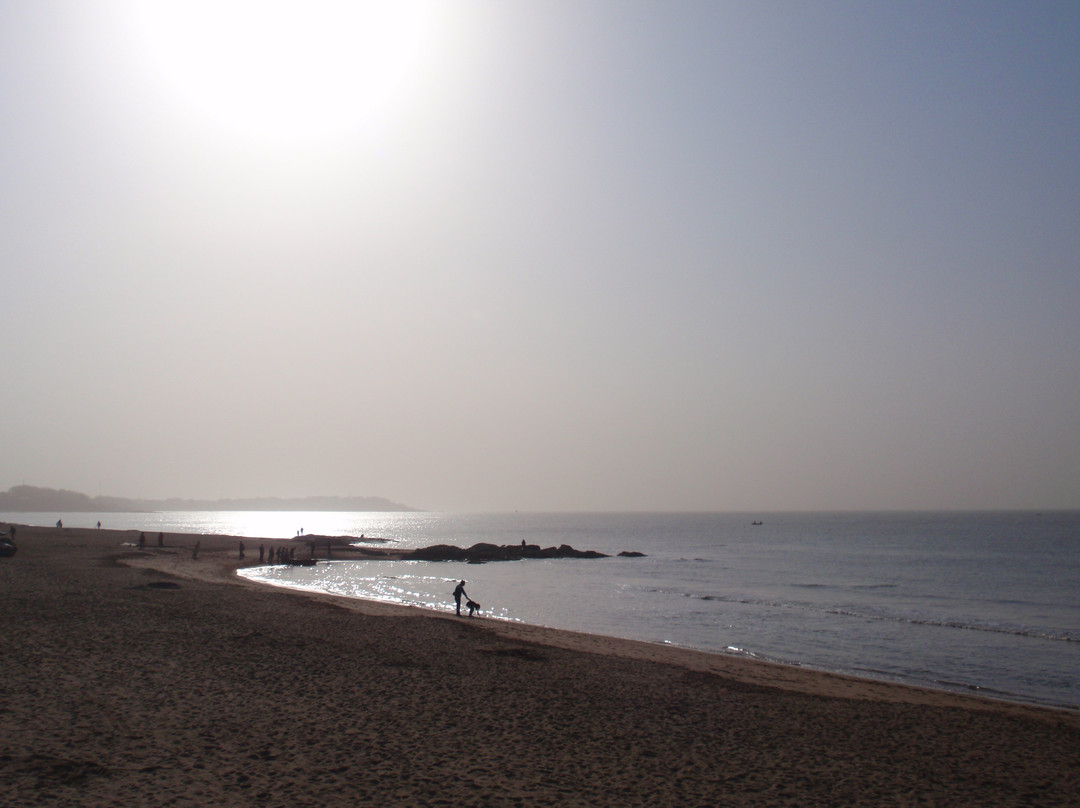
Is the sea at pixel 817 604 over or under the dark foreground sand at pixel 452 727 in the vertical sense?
under

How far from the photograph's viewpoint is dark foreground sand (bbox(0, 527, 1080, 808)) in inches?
351

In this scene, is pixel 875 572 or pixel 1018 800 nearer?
pixel 1018 800

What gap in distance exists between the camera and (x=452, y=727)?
38.2 feet

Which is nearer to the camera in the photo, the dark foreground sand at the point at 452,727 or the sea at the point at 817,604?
the dark foreground sand at the point at 452,727

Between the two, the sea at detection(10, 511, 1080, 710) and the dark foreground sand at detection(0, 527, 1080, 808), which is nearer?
the dark foreground sand at detection(0, 527, 1080, 808)

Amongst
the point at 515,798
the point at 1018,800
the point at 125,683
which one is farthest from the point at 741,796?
the point at 125,683

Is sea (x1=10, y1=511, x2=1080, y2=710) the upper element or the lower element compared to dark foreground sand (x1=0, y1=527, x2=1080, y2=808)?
lower

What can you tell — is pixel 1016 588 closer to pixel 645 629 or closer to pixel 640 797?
pixel 645 629

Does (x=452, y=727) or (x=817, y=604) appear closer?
(x=452, y=727)

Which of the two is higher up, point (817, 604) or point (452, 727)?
point (452, 727)

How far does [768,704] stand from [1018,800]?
5.39 m

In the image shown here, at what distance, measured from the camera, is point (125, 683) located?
1288 centimetres

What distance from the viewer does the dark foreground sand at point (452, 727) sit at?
351 inches

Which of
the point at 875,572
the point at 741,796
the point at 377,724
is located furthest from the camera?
the point at 875,572
